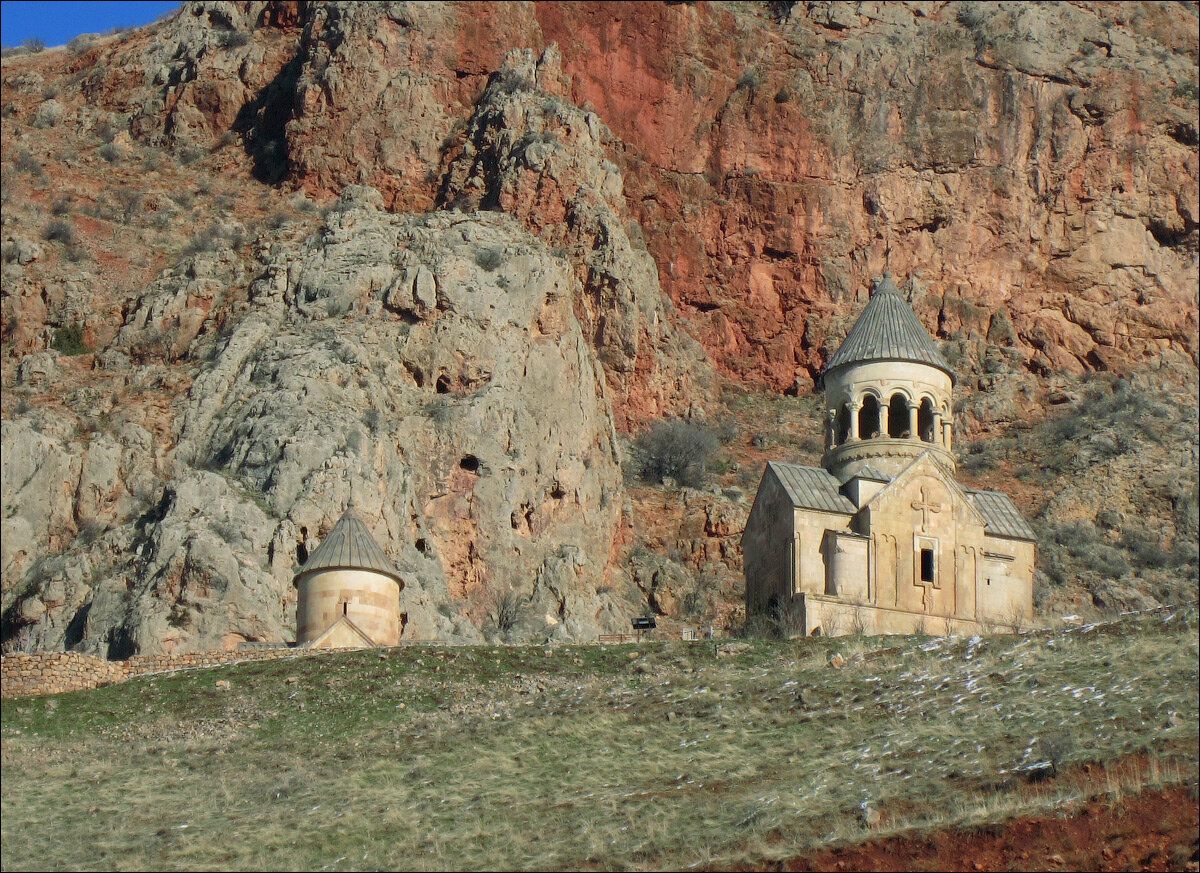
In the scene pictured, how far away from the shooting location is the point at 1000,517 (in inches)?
1684

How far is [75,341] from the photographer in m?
62.7

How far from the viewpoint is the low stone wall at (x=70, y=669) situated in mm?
33969

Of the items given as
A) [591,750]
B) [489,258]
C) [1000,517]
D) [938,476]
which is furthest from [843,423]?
[489,258]

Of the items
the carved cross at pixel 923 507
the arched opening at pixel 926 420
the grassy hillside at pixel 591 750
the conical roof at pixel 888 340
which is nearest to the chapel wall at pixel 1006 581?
the carved cross at pixel 923 507

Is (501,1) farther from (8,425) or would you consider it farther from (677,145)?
(8,425)

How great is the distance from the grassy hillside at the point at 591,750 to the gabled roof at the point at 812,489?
5.46 metres

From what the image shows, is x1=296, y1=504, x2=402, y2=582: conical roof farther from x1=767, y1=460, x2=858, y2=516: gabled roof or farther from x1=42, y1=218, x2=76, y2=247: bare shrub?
A: x1=42, y1=218, x2=76, y2=247: bare shrub

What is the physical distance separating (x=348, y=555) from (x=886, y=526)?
1089 cm

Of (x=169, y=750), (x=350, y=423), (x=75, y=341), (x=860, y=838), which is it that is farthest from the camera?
(x=75, y=341)

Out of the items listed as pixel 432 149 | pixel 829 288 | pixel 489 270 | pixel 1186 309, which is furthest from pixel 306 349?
pixel 1186 309

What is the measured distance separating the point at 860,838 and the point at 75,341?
44.8 metres

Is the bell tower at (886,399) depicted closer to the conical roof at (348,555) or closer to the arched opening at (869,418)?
the arched opening at (869,418)

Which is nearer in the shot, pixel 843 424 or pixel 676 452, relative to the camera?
pixel 843 424

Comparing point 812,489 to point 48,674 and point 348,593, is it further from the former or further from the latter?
point 48,674
